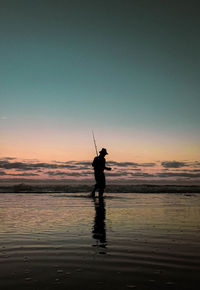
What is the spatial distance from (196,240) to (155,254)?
156 centimetres

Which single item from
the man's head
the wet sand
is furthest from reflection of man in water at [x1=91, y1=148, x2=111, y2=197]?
the wet sand

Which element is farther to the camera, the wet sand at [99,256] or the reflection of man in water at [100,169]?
the reflection of man in water at [100,169]

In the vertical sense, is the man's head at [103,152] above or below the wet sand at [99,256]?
above

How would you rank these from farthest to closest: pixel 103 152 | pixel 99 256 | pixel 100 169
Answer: pixel 103 152
pixel 100 169
pixel 99 256

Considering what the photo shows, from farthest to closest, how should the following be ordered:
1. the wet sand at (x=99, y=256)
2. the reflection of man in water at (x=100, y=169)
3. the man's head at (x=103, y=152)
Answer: the man's head at (x=103, y=152) < the reflection of man in water at (x=100, y=169) < the wet sand at (x=99, y=256)

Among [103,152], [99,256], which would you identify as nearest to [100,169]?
[103,152]

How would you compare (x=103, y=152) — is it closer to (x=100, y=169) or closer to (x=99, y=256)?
(x=100, y=169)

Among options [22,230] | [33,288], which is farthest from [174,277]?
[22,230]

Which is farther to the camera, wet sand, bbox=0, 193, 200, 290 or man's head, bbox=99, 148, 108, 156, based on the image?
man's head, bbox=99, 148, 108, 156

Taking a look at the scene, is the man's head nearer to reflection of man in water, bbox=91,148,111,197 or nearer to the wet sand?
reflection of man in water, bbox=91,148,111,197

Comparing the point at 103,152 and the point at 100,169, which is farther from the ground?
the point at 103,152

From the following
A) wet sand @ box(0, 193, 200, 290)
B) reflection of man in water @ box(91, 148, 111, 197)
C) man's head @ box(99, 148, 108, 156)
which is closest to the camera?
wet sand @ box(0, 193, 200, 290)

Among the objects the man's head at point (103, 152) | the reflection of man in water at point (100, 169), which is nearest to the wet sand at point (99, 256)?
the reflection of man in water at point (100, 169)

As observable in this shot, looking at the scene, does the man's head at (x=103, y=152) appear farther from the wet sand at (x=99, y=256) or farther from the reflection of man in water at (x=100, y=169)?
the wet sand at (x=99, y=256)
